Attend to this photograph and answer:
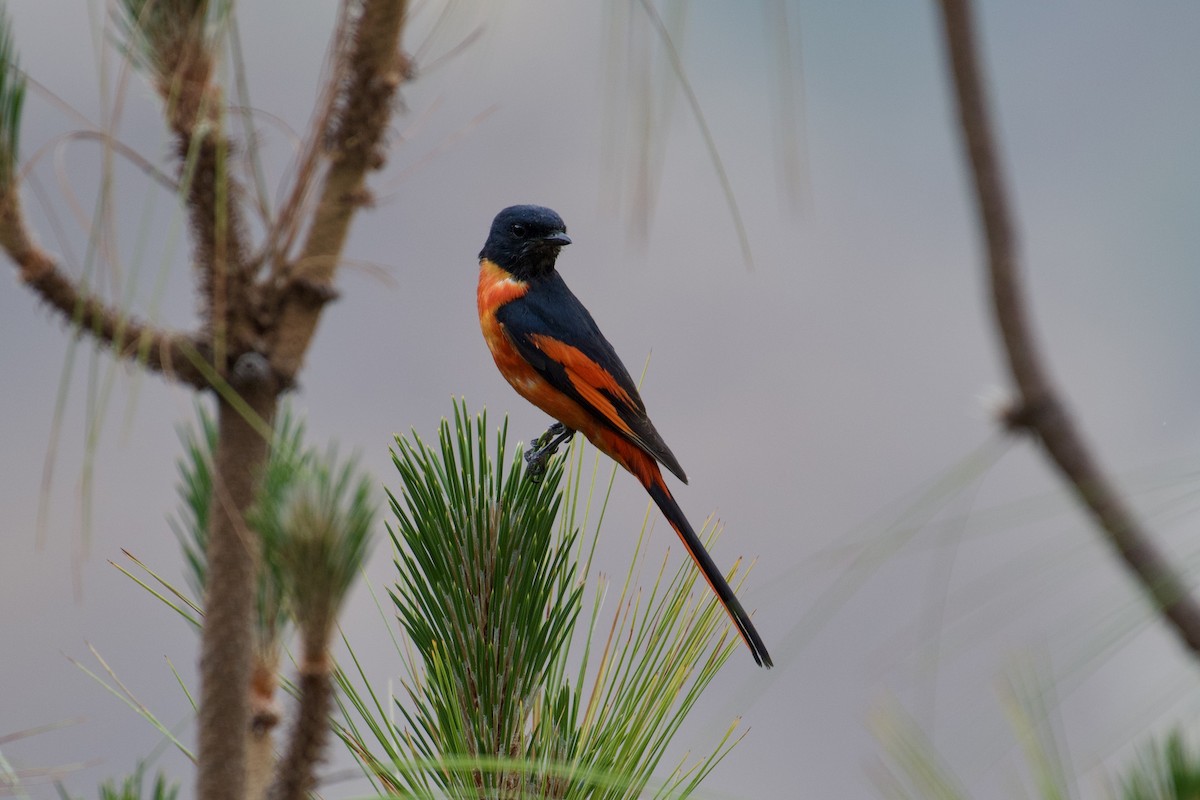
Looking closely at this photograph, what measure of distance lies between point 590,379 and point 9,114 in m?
1.41

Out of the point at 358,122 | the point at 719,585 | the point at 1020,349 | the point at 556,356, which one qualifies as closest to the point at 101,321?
the point at 358,122

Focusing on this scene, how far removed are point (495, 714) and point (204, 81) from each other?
45.4 inches

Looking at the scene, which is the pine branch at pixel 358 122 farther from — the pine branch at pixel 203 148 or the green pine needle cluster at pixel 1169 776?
the green pine needle cluster at pixel 1169 776

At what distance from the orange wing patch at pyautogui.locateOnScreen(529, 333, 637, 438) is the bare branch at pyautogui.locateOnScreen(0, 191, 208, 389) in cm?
114

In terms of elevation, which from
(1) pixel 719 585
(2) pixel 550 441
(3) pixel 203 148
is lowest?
(1) pixel 719 585

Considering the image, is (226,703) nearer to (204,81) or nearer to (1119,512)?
(204,81)

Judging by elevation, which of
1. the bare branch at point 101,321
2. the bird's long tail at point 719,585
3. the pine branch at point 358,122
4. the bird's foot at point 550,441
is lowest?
the bird's long tail at point 719,585

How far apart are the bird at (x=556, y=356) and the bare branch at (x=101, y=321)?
2.98ft

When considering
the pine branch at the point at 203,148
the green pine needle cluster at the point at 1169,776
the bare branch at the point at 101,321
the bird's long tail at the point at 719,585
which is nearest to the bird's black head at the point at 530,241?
the bird's long tail at the point at 719,585

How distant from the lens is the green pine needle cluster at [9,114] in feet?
6.20

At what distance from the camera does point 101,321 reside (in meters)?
1.80

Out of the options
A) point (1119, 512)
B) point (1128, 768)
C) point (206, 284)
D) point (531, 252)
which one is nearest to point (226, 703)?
point (206, 284)

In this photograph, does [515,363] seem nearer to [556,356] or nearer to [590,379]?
[556,356]

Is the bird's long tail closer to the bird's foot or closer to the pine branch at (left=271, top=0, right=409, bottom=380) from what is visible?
the bird's foot
